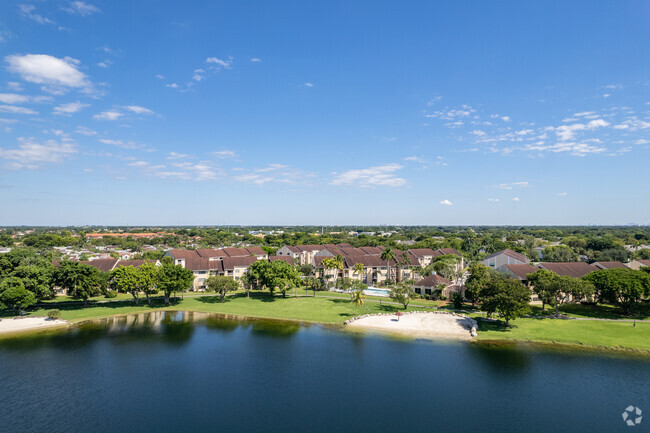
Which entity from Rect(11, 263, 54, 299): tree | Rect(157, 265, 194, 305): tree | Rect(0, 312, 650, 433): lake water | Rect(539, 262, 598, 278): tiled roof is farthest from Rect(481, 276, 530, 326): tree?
Rect(11, 263, 54, 299): tree

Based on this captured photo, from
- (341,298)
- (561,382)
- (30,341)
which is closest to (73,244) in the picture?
(30,341)

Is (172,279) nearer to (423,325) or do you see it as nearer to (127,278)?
(127,278)

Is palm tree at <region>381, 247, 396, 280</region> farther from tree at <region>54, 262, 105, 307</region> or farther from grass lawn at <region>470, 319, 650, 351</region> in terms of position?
tree at <region>54, 262, 105, 307</region>

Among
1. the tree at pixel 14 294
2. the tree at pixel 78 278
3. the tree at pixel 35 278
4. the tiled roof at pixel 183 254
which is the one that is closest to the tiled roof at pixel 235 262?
the tiled roof at pixel 183 254

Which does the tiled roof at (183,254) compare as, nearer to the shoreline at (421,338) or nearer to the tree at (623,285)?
the shoreline at (421,338)

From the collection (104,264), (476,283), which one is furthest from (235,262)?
(476,283)

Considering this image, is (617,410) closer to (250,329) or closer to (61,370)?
(250,329)
